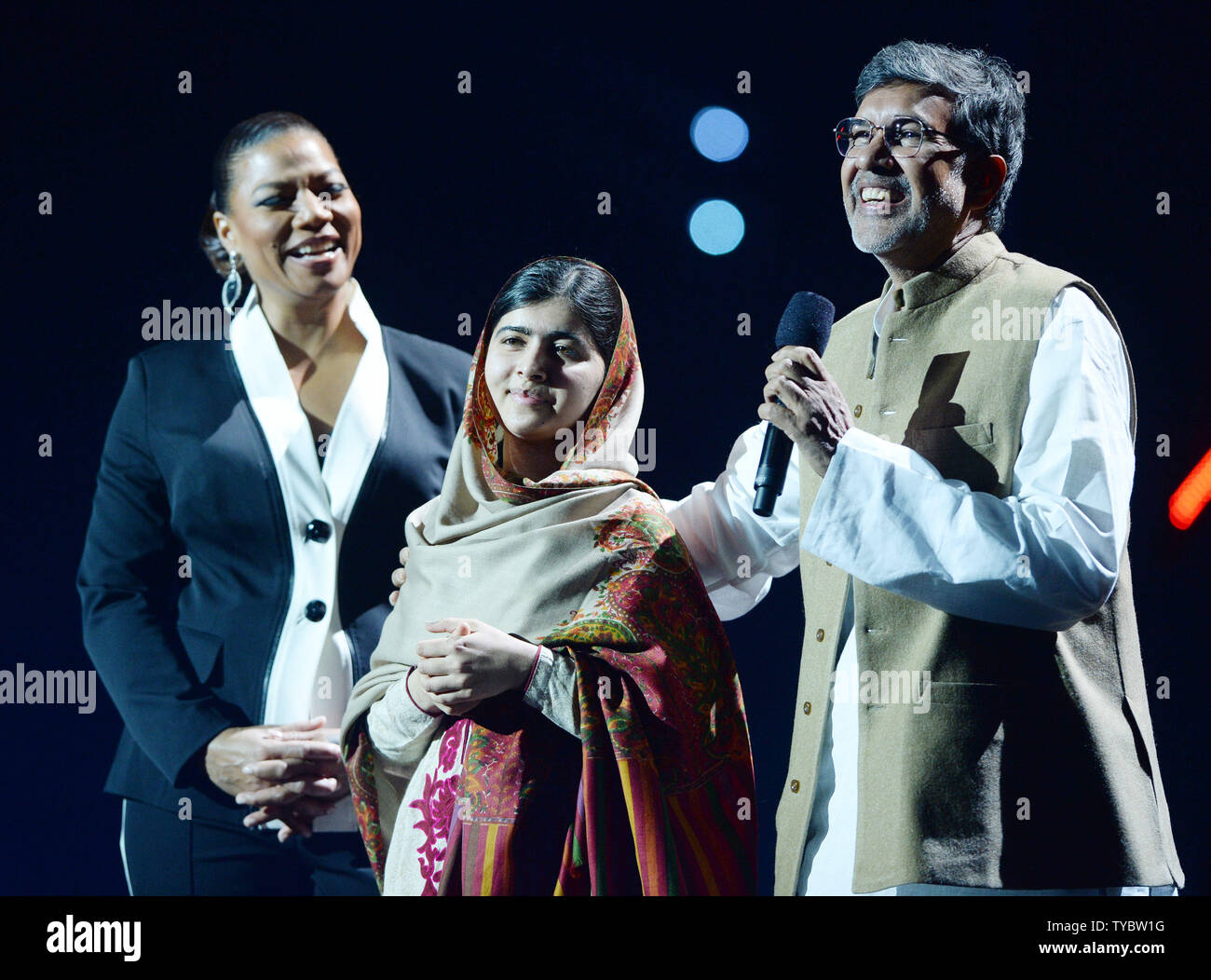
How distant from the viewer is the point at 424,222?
2600 mm

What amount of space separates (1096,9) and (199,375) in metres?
2.04

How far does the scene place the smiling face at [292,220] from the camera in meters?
2.52

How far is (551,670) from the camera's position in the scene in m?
2.14

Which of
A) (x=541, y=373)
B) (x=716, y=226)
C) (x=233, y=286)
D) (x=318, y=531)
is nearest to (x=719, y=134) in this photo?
(x=716, y=226)

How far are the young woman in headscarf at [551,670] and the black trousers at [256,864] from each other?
0.14m

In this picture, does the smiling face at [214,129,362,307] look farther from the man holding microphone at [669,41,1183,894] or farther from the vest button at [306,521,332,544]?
the man holding microphone at [669,41,1183,894]

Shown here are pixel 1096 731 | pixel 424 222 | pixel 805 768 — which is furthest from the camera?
pixel 424 222

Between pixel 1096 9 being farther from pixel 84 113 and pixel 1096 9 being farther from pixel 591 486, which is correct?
pixel 84 113

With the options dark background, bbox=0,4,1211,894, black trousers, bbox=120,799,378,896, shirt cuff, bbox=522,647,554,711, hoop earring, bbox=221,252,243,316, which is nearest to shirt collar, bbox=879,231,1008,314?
dark background, bbox=0,4,1211,894

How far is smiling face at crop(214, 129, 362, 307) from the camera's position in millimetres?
2518

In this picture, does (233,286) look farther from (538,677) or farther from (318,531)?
(538,677)

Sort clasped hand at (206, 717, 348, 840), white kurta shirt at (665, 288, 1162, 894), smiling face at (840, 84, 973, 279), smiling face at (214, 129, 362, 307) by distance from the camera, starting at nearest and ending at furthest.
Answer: white kurta shirt at (665, 288, 1162, 894) < smiling face at (840, 84, 973, 279) < clasped hand at (206, 717, 348, 840) < smiling face at (214, 129, 362, 307)

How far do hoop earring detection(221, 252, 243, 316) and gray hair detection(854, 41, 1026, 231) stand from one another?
4.26 ft
